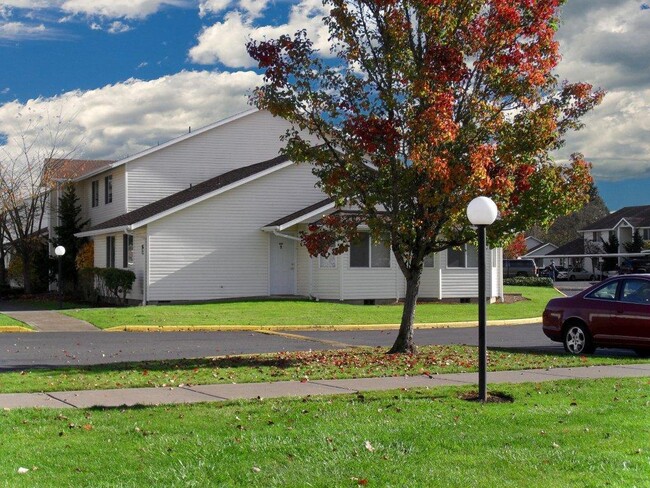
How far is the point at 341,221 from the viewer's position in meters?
16.6

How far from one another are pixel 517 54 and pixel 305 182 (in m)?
18.8

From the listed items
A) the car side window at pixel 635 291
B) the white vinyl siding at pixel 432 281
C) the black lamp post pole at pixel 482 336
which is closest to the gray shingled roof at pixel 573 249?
the white vinyl siding at pixel 432 281

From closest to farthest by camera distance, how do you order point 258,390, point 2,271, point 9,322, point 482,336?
Answer: point 482,336 < point 258,390 < point 9,322 < point 2,271

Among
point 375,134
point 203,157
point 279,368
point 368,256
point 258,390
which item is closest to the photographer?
point 258,390

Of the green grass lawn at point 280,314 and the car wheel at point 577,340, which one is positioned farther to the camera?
the green grass lawn at point 280,314

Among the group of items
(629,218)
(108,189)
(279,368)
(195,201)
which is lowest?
Answer: (279,368)

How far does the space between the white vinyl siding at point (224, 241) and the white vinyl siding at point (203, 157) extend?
127 inches

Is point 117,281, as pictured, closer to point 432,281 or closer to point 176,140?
point 176,140

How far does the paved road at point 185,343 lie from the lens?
635 inches

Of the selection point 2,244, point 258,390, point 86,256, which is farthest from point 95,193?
point 258,390

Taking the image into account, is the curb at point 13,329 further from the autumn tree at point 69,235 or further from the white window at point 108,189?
the autumn tree at point 69,235

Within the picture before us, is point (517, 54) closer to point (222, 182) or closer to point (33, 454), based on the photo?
point (33, 454)

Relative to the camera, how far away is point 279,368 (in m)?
14.0

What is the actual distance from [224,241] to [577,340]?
678 inches
